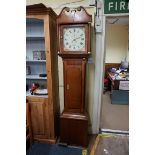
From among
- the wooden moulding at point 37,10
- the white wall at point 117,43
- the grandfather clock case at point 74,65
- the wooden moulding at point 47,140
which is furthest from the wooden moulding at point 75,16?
the white wall at point 117,43

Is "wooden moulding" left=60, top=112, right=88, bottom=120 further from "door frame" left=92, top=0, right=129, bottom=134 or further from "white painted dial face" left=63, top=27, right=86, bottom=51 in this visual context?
"white painted dial face" left=63, top=27, right=86, bottom=51

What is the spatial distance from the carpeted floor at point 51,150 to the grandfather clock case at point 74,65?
8 centimetres

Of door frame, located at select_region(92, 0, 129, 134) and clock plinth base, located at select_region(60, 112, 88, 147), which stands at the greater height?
door frame, located at select_region(92, 0, 129, 134)

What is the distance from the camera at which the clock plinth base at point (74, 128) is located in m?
2.15

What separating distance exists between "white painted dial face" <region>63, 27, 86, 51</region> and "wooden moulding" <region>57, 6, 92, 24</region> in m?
0.10

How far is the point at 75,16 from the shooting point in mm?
1880

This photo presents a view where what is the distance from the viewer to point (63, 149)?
223 cm

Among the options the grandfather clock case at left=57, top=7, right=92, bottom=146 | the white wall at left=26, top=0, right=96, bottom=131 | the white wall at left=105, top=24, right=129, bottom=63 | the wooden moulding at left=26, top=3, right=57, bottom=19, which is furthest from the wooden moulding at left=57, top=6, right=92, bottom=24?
the white wall at left=105, top=24, right=129, bottom=63

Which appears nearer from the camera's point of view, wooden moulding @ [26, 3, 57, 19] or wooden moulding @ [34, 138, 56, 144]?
wooden moulding @ [26, 3, 57, 19]

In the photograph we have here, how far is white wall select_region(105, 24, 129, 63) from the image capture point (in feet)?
17.8

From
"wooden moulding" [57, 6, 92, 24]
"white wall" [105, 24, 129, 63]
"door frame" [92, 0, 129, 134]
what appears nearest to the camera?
"wooden moulding" [57, 6, 92, 24]

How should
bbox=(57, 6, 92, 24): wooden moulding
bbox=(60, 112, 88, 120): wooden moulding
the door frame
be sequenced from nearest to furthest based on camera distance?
bbox=(57, 6, 92, 24): wooden moulding, bbox=(60, 112, 88, 120): wooden moulding, the door frame
